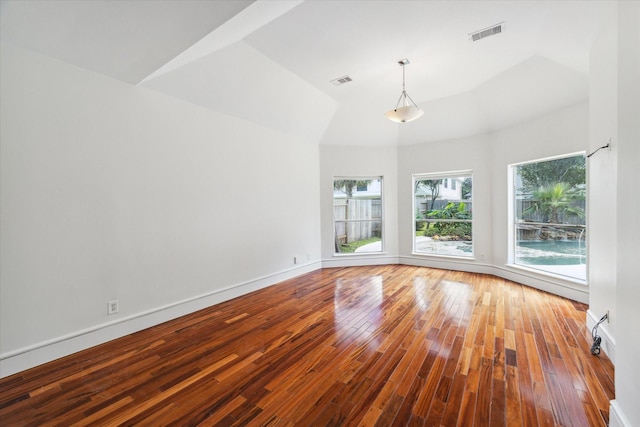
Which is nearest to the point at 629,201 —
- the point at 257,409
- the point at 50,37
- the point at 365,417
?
the point at 365,417

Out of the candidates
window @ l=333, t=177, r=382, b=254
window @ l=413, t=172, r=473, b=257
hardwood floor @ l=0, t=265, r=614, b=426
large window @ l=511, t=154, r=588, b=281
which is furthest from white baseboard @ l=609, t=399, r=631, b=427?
window @ l=333, t=177, r=382, b=254

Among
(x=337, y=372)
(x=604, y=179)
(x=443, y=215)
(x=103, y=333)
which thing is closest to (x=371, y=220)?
(x=443, y=215)

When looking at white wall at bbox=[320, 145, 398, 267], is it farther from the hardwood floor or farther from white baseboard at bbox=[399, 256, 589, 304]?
the hardwood floor

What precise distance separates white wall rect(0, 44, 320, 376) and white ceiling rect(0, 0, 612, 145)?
1.07ft

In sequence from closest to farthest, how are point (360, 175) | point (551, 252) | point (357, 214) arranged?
point (551, 252)
point (360, 175)
point (357, 214)

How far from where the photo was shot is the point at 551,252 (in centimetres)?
397

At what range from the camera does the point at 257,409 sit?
5.46 feet

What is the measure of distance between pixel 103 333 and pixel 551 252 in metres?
5.87

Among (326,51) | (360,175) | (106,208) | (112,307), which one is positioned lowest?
(112,307)

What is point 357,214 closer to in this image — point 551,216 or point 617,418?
point 551,216

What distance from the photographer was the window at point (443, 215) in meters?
5.22

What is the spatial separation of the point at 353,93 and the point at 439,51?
1463 mm

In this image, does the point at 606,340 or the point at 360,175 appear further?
the point at 360,175

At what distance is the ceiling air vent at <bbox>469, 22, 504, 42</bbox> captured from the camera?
272 cm
